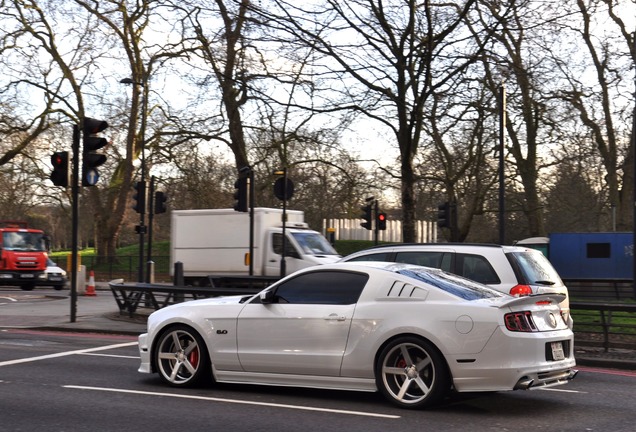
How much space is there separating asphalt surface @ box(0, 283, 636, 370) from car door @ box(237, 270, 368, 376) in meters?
5.44

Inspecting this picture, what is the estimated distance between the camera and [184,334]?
9.53m

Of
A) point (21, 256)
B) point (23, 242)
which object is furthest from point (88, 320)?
point (23, 242)

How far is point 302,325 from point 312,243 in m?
19.0

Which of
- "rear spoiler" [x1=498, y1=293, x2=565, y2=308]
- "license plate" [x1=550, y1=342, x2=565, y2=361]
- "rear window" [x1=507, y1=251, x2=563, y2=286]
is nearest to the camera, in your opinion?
"rear spoiler" [x1=498, y1=293, x2=565, y2=308]

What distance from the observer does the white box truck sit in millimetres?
27469

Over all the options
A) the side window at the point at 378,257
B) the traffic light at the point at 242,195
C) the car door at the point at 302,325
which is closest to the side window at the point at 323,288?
the car door at the point at 302,325

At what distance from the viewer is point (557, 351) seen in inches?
327

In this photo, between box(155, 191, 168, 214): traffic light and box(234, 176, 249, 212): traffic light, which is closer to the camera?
box(234, 176, 249, 212): traffic light

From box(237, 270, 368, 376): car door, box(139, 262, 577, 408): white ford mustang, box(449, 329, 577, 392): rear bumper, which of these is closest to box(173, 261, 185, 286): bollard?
box(139, 262, 577, 408): white ford mustang

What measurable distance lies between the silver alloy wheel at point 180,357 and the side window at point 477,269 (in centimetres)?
420

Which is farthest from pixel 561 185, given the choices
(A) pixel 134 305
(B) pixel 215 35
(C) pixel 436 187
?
(A) pixel 134 305

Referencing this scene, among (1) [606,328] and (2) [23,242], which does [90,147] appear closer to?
(1) [606,328]

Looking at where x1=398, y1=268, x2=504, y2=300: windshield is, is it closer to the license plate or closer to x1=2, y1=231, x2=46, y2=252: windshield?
the license plate

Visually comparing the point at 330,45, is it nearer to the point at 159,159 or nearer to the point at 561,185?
the point at 159,159
